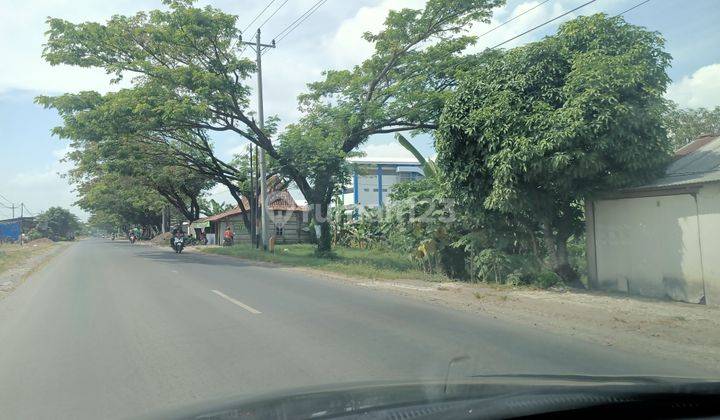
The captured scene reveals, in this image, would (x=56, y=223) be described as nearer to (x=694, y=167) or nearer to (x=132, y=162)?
(x=132, y=162)

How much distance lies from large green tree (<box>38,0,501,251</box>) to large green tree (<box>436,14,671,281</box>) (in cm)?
817

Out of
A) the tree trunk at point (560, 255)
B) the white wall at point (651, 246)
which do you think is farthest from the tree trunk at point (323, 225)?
the white wall at point (651, 246)

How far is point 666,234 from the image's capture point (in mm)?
11156

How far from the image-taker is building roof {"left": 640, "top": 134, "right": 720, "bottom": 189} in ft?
34.4

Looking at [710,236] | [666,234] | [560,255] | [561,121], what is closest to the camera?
[710,236]

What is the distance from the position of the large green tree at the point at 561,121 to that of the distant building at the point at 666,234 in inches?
22.3

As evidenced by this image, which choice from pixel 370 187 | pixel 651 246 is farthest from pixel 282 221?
pixel 651 246

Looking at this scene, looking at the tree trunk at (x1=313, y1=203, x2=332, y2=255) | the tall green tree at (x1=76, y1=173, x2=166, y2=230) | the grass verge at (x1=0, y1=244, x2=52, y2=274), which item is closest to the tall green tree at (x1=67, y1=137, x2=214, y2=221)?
the tall green tree at (x1=76, y1=173, x2=166, y2=230)

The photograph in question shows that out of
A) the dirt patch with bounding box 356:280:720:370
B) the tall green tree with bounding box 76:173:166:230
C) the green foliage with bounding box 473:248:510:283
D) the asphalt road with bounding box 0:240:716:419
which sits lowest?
the dirt patch with bounding box 356:280:720:370

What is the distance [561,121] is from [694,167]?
9.52 feet

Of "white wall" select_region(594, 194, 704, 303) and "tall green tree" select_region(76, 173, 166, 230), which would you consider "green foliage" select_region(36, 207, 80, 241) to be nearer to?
"tall green tree" select_region(76, 173, 166, 230)

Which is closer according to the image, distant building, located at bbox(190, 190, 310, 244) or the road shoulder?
the road shoulder

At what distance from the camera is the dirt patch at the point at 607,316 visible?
7523 millimetres

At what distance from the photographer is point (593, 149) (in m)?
11.1
